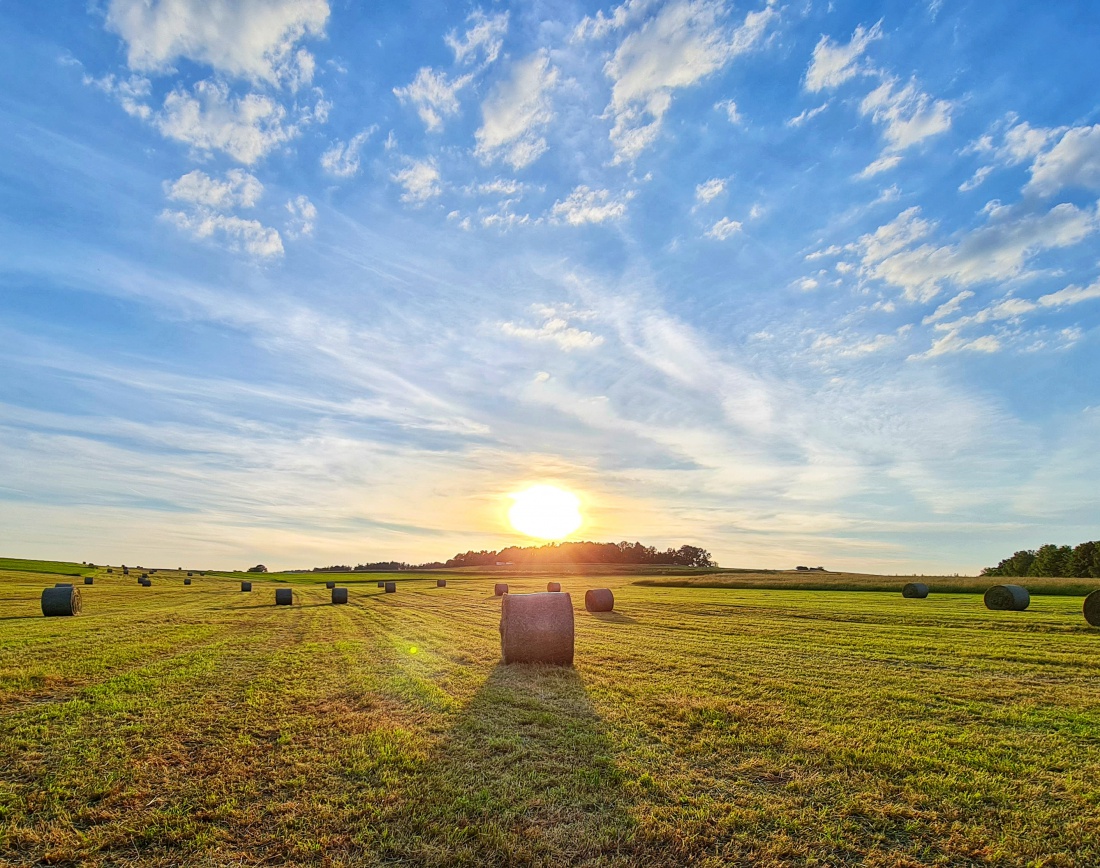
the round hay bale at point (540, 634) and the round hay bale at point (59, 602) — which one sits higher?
the round hay bale at point (540, 634)

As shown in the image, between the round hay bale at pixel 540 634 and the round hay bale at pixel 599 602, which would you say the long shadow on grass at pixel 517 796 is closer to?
the round hay bale at pixel 540 634

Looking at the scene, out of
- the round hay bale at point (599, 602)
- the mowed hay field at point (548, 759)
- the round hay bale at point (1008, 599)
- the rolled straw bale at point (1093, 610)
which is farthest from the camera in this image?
the round hay bale at point (599, 602)

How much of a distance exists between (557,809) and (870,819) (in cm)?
302

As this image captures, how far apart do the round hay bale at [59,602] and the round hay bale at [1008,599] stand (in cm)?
4231

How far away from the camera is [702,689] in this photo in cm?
1017

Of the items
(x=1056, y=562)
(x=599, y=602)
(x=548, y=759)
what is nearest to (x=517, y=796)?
(x=548, y=759)

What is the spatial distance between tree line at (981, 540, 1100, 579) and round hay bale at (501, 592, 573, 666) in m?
83.4

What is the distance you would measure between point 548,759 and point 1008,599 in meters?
29.7

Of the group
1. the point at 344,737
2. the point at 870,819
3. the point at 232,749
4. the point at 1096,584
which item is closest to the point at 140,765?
the point at 232,749

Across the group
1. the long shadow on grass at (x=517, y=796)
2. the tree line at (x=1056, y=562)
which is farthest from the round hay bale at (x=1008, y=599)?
the tree line at (x=1056, y=562)

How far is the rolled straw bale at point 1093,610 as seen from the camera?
20.1 m

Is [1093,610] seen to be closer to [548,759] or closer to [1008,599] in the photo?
[1008,599]

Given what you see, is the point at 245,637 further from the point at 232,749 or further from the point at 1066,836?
the point at 1066,836

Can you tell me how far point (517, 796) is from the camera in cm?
571
